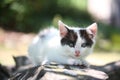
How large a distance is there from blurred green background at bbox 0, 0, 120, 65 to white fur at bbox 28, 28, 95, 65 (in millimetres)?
3551

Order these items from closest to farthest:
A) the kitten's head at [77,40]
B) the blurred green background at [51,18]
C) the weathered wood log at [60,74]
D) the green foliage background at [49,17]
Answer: the weathered wood log at [60,74], the kitten's head at [77,40], the blurred green background at [51,18], the green foliage background at [49,17]

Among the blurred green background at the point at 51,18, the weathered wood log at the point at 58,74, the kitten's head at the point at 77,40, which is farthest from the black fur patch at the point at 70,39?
the blurred green background at the point at 51,18

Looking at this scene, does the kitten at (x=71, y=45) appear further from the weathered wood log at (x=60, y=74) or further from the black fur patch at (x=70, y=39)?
the weathered wood log at (x=60, y=74)

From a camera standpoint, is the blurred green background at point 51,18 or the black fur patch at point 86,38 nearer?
the black fur patch at point 86,38

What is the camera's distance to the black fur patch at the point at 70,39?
4.92 metres

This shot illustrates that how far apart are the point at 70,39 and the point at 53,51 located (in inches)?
15.3

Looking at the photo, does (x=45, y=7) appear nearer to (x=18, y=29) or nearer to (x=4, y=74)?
(x=18, y=29)

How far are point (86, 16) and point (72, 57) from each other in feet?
33.5

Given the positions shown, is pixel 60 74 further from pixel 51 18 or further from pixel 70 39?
pixel 51 18

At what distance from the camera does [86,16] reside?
15180 mm

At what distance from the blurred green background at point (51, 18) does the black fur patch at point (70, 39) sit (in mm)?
4420

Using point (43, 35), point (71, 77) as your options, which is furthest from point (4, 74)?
point (71, 77)

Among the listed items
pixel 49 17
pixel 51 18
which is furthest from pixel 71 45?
pixel 49 17

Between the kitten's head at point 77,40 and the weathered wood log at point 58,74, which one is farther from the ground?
the kitten's head at point 77,40
